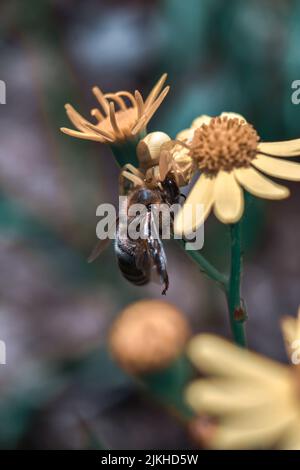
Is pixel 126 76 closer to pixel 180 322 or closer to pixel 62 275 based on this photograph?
pixel 62 275

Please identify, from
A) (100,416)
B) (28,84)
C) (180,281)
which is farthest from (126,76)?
(100,416)

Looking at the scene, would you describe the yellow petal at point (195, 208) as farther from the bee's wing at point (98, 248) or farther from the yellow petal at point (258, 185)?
the bee's wing at point (98, 248)

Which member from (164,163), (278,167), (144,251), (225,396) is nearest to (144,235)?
(144,251)

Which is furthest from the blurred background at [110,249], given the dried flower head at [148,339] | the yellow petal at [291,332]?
the yellow petal at [291,332]

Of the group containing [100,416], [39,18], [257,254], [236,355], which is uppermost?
[39,18]

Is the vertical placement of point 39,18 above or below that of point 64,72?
above

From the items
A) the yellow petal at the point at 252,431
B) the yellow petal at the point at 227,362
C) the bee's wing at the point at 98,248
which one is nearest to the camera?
the yellow petal at the point at 252,431

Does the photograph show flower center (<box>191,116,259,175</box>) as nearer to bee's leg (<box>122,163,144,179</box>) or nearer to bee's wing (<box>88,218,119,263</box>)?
bee's leg (<box>122,163,144,179</box>)
